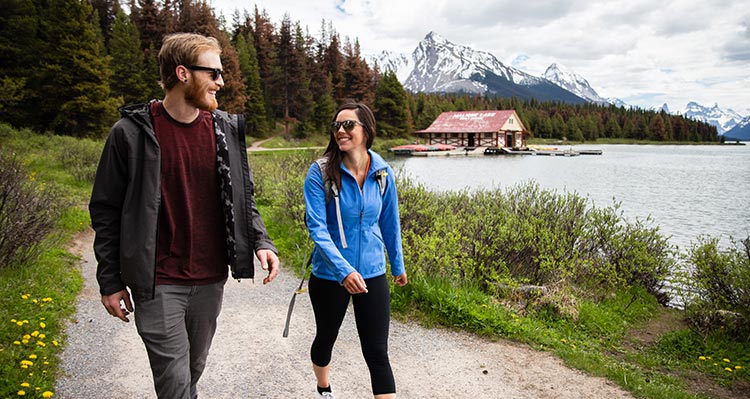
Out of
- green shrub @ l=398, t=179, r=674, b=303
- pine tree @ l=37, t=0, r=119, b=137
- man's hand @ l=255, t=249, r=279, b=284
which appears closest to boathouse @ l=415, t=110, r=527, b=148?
pine tree @ l=37, t=0, r=119, b=137

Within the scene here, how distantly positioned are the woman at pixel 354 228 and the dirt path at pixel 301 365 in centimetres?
109

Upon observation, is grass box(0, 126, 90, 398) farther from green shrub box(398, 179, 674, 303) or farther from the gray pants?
green shrub box(398, 179, 674, 303)

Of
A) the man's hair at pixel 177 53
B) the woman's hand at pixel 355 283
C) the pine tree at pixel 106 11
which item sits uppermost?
the pine tree at pixel 106 11

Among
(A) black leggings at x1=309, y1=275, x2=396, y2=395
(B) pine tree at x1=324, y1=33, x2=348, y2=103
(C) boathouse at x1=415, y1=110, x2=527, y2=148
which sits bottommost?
(A) black leggings at x1=309, y1=275, x2=396, y2=395

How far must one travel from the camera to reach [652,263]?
817 cm

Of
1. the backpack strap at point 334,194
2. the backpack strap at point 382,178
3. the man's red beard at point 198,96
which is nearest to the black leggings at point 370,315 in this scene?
the backpack strap at point 334,194

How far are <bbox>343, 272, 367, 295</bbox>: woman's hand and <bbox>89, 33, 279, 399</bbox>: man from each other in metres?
0.44

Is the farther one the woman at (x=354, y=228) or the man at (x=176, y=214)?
the woman at (x=354, y=228)

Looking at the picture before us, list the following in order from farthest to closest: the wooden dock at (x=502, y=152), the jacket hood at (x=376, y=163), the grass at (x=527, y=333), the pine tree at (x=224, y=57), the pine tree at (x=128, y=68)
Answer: the wooden dock at (x=502, y=152)
the pine tree at (x=224, y=57)
the pine tree at (x=128, y=68)
the grass at (x=527, y=333)
the jacket hood at (x=376, y=163)

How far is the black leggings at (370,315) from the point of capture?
113 inches

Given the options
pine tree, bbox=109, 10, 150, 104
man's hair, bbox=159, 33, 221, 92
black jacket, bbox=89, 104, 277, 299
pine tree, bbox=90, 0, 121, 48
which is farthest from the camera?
pine tree, bbox=90, 0, 121, 48

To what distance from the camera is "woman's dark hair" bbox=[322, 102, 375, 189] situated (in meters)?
2.88

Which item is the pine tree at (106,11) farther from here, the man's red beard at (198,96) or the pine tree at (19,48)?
the man's red beard at (198,96)

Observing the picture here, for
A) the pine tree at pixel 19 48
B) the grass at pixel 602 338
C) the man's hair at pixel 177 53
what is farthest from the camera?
the pine tree at pixel 19 48
